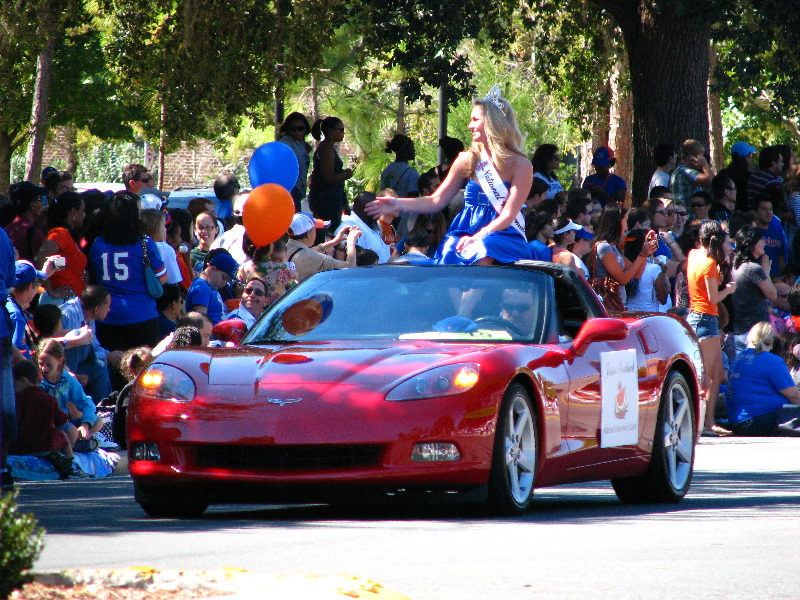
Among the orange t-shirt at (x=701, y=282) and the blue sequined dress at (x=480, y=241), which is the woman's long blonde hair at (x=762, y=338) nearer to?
the orange t-shirt at (x=701, y=282)

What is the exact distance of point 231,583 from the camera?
492 centimetres

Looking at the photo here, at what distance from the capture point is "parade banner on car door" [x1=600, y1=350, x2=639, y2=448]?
348 inches

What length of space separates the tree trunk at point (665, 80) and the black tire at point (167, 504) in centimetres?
1470

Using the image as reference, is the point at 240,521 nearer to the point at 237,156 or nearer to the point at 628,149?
the point at 628,149

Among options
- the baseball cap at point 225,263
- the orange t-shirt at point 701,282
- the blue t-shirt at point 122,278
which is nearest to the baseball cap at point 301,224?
the baseball cap at point 225,263

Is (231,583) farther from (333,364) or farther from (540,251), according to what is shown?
(540,251)

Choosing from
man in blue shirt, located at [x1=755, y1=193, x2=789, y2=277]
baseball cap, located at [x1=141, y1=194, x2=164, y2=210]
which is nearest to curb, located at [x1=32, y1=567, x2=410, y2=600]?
baseball cap, located at [x1=141, y1=194, x2=164, y2=210]

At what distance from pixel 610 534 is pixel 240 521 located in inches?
72.4

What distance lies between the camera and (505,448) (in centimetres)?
779

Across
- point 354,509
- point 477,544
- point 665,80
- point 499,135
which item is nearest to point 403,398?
point 477,544

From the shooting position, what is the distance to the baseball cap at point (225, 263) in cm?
1453

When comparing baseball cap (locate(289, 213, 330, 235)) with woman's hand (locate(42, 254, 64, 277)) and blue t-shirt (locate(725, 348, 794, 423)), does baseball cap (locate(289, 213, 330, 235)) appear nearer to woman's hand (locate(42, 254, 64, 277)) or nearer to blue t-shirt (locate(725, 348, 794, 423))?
woman's hand (locate(42, 254, 64, 277))

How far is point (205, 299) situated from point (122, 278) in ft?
3.05

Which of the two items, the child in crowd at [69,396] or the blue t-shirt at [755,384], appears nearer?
the child in crowd at [69,396]
